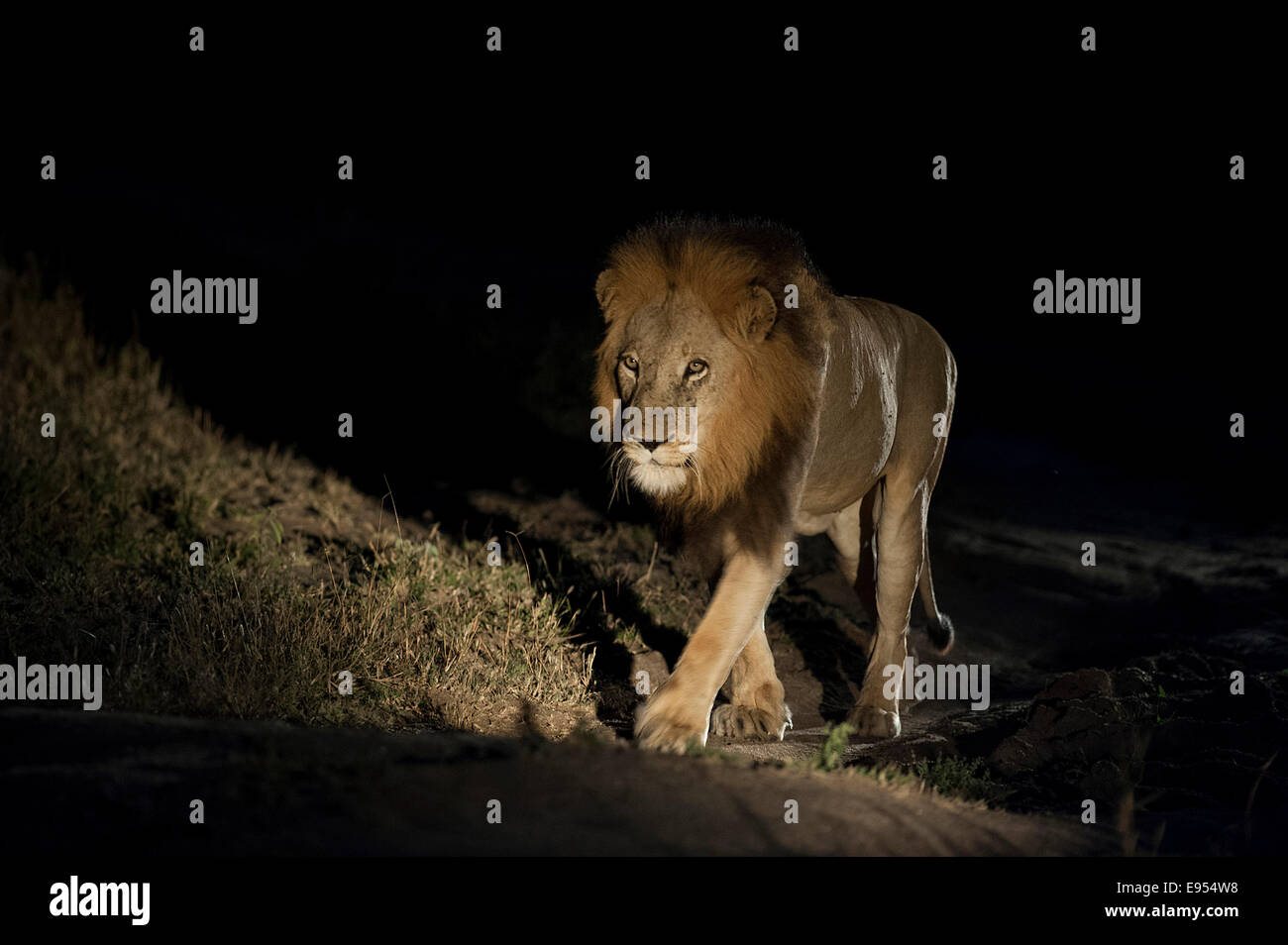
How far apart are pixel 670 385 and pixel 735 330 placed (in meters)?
0.40

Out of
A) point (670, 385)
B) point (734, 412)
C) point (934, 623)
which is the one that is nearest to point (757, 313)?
point (734, 412)

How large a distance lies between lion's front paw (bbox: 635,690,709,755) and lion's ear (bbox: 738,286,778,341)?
1.45 meters

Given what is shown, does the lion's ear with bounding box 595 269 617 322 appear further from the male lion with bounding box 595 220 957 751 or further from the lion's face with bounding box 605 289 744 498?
the lion's face with bounding box 605 289 744 498

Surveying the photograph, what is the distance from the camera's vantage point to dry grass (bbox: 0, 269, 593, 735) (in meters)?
5.28

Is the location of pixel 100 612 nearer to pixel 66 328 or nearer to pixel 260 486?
pixel 260 486

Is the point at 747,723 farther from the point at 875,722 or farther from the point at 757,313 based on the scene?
the point at 757,313

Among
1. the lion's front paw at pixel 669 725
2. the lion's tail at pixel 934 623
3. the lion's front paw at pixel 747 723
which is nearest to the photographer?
the lion's front paw at pixel 669 725

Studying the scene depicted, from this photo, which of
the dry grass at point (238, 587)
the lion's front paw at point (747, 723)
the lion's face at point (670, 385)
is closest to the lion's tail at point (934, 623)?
the lion's front paw at point (747, 723)

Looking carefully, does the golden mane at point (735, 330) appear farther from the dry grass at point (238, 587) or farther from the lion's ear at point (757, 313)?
the dry grass at point (238, 587)

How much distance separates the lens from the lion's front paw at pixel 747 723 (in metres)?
5.49

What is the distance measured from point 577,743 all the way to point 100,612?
2.81 metres

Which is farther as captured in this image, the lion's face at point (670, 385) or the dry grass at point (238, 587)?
the dry grass at point (238, 587)

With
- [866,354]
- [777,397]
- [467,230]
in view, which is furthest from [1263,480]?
[467,230]

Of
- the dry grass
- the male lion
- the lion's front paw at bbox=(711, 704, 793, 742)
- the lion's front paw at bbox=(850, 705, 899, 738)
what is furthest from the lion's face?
the lion's front paw at bbox=(850, 705, 899, 738)
